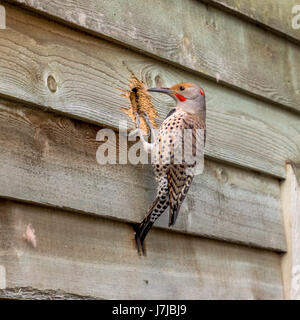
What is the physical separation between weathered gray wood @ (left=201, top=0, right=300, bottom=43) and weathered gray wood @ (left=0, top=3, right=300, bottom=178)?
37 centimetres

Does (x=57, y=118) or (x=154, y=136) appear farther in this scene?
(x=154, y=136)

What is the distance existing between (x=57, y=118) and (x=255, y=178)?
3.61 ft

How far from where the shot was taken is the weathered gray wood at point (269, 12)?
3262mm

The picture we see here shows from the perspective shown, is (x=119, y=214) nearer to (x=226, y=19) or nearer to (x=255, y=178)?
(x=255, y=178)

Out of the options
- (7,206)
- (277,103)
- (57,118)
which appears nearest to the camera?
(7,206)

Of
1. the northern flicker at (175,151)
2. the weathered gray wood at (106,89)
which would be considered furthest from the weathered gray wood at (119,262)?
the weathered gray wood at (106,89)

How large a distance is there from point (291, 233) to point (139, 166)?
0.88 metres

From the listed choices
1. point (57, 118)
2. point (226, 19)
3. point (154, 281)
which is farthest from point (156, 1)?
point (154, 281)

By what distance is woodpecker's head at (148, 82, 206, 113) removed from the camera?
9.68 ft

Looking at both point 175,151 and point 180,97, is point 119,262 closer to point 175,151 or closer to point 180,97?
point 175,151

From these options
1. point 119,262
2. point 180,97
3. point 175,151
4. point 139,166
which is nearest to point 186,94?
point 180,97

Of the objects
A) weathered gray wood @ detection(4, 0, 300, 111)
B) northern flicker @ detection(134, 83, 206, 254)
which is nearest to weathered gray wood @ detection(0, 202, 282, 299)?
northern flicker @ detection(134, 83, 206, 254)

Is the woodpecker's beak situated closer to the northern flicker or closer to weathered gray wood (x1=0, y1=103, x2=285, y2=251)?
the northern flicker

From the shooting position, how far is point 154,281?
2689 millimetres
